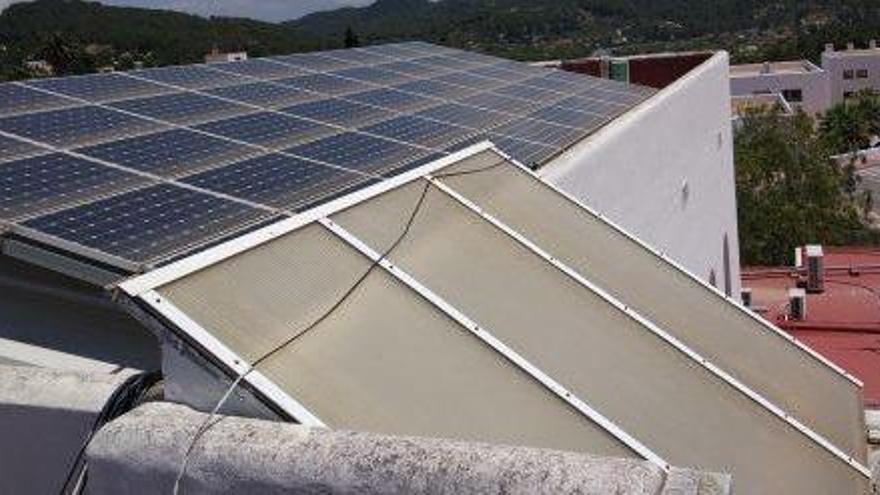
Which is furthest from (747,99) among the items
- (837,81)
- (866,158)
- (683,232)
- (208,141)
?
(208,141)

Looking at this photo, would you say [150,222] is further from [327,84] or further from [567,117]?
[567,117]

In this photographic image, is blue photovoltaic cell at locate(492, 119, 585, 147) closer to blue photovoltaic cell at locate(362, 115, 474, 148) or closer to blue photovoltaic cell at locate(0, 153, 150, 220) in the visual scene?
blue photovoltaic cell at locate(362, 115, 474, 148)

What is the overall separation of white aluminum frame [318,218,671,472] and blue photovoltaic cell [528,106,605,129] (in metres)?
8.20

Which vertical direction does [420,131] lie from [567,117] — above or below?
above

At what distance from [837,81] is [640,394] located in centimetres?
11101

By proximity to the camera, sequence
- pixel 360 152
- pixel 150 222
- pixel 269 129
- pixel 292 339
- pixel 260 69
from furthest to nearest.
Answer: pixel 260 69 < pixel 269 129 < pixel 360 152 < pixel 150 222 < pixel 292 339

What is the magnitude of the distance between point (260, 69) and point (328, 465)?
11030 mm

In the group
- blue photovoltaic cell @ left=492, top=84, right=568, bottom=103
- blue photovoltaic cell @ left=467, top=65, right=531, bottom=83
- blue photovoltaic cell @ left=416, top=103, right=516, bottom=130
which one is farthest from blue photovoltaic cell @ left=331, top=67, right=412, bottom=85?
blue photovoltaic cell @ left=467, top=65, right=531, bottom=83

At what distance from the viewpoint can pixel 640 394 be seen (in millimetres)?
4227

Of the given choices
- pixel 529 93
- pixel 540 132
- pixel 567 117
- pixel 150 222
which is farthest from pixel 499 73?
pixel 150 222

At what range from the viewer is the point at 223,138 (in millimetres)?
7953

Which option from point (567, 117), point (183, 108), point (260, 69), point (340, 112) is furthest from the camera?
point (260, 69)

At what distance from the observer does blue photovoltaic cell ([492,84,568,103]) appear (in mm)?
14570

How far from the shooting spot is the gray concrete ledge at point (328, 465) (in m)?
2.80
